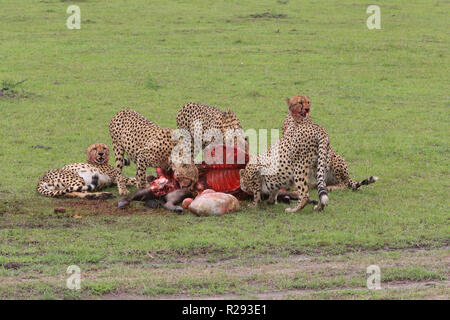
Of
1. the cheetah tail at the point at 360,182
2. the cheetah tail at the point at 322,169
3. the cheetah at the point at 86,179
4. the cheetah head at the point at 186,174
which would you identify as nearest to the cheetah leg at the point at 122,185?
the cheetah at the point at 86,179

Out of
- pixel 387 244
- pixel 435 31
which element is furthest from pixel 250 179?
pixel 435 31

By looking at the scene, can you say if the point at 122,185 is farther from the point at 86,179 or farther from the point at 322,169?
the point at 322,169

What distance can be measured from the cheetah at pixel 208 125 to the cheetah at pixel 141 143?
0.38 m

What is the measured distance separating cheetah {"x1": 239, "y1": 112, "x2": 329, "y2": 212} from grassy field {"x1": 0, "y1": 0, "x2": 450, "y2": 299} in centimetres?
28

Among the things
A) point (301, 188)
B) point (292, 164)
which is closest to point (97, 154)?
point (292, 164)

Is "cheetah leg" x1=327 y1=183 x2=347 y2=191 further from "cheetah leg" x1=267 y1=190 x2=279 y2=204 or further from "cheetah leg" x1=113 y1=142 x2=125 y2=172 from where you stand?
"cheetah leg" x1=113 y1=142 x2=125 y2=172

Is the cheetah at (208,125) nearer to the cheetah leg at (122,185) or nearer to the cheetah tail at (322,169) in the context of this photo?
the cheetah leg at (122,185)

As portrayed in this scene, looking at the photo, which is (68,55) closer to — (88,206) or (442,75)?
(442,75)

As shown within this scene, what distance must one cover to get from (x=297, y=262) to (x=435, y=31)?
16278mm

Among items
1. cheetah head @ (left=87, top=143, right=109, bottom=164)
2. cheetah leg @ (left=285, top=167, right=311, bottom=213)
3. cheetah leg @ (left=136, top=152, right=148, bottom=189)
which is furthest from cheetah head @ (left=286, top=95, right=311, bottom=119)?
cheetah head @ (left=87, top=143, right=109, bottom=164)

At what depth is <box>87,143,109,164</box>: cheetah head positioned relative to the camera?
36.8 feet

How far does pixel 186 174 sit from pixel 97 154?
164 centimetres

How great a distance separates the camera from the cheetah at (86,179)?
10.6 metres

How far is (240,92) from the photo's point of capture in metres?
17.1
